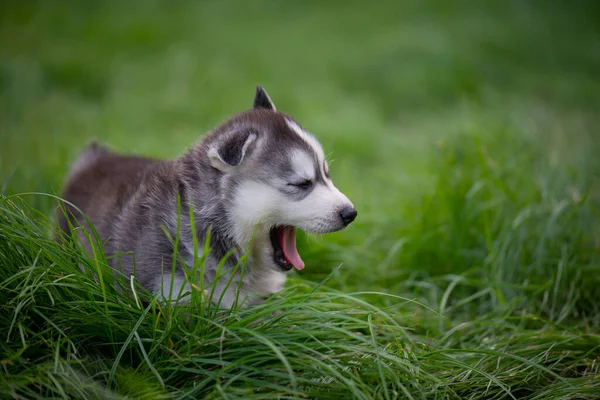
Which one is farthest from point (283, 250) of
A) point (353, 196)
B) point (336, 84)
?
point (336, 84)

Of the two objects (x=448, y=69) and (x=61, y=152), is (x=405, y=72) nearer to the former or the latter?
(x=448, y=69)

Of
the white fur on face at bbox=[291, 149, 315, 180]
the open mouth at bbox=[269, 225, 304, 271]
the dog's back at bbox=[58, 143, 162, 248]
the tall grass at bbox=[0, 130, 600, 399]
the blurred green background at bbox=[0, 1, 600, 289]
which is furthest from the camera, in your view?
the blurred green background at bbox=[0, 1, 600, 289]

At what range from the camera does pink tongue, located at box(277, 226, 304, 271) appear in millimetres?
3504

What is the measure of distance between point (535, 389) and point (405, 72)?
7945 millimetres

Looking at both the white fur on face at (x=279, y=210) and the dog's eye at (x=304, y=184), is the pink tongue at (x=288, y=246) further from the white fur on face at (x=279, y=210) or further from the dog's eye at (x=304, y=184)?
the dog's eye at (x=304, y=184)

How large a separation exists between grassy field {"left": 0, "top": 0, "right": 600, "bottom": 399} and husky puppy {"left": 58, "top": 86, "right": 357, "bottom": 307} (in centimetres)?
23

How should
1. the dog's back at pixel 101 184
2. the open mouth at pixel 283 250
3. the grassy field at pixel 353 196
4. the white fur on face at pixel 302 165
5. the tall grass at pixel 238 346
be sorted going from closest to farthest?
1. the tall grass at pixel 238 346
2. the grassy field at pixel 353 196
3. the white fur on face at pixel 302 165
4. the open mouth at pixel 283 250
5. the dog's back at pixel 101 184

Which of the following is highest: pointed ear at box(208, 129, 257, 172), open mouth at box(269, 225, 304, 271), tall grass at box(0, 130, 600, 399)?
pointed ear at box(208, 129, 257, 172)

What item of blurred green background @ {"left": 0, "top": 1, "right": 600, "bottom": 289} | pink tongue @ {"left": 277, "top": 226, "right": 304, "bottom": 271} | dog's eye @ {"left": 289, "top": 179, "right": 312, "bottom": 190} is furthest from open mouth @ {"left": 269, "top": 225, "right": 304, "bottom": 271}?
blurred green background @ {"left": 0, "top": 1, "right": 600, "bottom": 289}

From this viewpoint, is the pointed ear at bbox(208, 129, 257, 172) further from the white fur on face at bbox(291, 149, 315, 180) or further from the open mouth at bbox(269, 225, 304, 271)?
the open mouth at bbox(269, 225, 304, 271)

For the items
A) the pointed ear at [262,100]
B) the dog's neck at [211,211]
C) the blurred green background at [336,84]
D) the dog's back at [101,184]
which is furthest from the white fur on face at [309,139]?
the blurred green background at [336,84]

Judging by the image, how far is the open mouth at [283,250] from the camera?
3.49 meters

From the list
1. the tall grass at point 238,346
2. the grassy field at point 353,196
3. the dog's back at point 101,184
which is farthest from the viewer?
the dog's back at point 101,184

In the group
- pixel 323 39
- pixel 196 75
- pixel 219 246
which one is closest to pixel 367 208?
pixel 219 246
